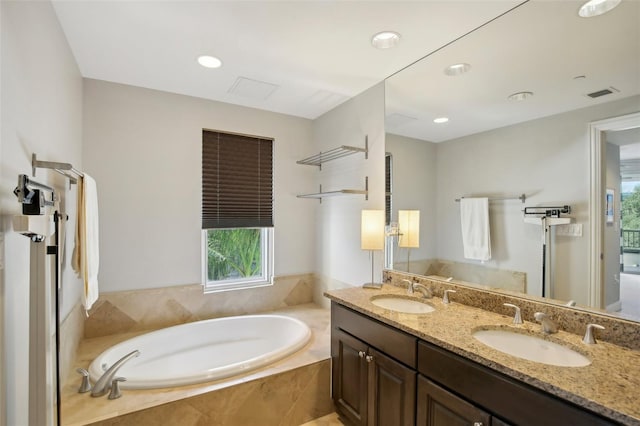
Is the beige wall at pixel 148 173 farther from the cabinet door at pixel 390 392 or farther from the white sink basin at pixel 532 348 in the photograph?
the white sink basin at pixel 532 348

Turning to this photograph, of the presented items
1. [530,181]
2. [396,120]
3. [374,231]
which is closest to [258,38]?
[396,120]

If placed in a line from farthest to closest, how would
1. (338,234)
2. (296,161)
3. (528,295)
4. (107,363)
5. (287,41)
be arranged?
(296,161), (338,234), (107,363), (287,41), (528,295)

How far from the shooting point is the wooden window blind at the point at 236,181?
2.93m

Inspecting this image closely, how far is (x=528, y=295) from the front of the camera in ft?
5.22

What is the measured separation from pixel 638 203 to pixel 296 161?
2674mm

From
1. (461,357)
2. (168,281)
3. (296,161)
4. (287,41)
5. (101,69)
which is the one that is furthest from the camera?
(296,161)

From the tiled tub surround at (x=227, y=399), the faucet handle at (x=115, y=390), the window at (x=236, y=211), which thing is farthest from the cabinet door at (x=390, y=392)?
the window at (x=236, y=211)

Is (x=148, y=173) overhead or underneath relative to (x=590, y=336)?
overhead

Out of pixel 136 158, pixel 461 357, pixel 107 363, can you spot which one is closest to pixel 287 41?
pixel 136 158

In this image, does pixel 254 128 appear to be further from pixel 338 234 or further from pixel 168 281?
pixel 168 281

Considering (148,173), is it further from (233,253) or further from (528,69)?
(528,69)

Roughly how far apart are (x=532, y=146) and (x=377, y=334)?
1.32 m

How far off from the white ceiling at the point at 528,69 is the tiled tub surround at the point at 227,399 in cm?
187

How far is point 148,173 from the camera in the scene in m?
2.65
